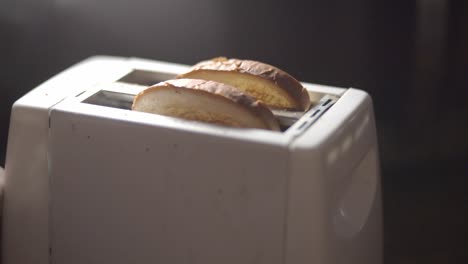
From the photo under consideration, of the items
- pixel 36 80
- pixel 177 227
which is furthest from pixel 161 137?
pixel 36 80

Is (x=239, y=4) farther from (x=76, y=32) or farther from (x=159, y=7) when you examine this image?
(x=76, y=32)

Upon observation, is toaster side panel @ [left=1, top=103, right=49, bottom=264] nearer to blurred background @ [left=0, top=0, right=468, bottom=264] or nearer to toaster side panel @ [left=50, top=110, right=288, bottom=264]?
toaster side panel @ [left=50, top=110, right=288, bottom=264]

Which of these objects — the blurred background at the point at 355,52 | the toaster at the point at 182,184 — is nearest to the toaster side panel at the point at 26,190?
the toaster at the point at 182,184

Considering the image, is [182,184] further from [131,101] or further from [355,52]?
[355,52]

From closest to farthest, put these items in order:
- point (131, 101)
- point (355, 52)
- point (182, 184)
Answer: point (182, 184) < point (131, 101) < point (355, 52)

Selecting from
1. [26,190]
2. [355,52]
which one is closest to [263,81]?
[26,190]

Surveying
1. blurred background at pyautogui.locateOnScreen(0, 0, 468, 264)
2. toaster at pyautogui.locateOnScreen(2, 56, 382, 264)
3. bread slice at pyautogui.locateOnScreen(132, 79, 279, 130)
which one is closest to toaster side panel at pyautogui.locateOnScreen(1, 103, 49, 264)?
toaster at pyautogui.locateOnScreen(2, 56, 382, 264)

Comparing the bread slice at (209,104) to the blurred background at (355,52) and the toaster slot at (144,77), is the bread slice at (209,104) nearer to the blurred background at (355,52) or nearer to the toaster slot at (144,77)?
the toaster slot at (144,77)
